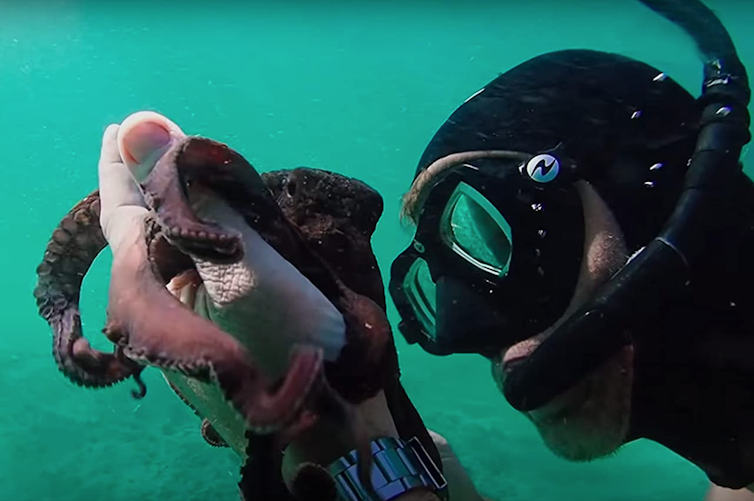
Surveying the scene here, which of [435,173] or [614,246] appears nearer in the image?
[614,246]

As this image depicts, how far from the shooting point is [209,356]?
3.47ft

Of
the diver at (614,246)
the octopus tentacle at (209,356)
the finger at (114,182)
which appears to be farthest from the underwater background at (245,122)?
the octopus tentacle at (209,356)

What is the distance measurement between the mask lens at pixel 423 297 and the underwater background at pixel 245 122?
224mm

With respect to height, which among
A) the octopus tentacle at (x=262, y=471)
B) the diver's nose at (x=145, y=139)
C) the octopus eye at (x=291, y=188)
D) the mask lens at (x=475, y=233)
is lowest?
the octopus tentacle at (x=262, y=471)

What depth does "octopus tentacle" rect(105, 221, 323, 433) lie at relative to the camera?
1.06 meters

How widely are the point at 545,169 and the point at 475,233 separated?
1.65 feet

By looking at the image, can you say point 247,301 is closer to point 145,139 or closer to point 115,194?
point 145,139

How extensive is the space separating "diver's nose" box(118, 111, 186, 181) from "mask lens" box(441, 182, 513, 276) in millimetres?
1149

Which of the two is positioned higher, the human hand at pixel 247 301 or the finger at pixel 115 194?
the finger at pixel 115 194

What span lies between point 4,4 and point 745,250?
1313 cm

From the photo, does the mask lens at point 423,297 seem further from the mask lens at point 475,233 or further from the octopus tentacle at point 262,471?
the octopus tentacle at point 262,471

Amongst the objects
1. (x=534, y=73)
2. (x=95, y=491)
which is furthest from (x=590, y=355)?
(x=95, y=491)

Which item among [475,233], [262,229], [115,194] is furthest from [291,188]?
[475,233]

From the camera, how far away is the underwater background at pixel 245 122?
714 centimetres
